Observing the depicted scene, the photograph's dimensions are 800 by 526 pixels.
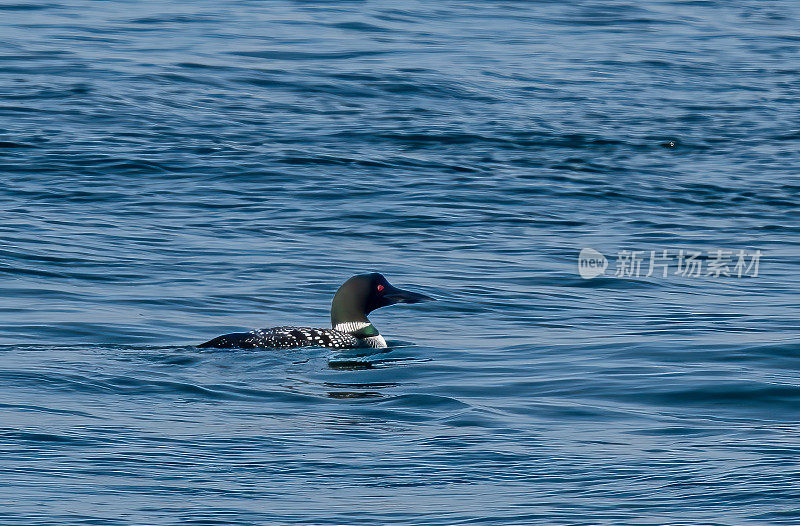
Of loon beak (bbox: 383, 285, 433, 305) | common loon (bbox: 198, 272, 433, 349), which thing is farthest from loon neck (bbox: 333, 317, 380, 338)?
loon beak (bbox: 383, 285, 433, 305)

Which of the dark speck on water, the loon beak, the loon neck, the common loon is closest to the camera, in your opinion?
the dark speck on water

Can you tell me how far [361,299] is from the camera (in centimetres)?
1198

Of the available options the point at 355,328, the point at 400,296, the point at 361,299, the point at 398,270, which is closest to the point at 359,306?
the point at 361,299

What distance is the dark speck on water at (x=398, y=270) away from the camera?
7512 millimetres

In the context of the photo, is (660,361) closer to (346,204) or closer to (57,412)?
(57,412)

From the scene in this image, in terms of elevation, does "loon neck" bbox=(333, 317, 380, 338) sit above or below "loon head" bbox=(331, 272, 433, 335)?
below

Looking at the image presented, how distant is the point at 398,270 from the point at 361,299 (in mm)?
1995

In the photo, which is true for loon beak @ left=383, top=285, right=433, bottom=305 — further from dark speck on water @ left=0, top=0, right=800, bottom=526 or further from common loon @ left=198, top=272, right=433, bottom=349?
dark speck on water @ left=0, top=0, right=800, bottom=526

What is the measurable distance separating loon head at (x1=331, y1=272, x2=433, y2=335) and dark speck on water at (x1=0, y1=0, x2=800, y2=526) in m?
0.43

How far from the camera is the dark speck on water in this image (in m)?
7.51

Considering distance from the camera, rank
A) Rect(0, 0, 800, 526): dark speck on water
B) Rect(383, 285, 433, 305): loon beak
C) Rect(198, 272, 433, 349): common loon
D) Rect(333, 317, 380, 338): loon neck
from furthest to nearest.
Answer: Rect(383, 285, 433, 305): loon beak
Rect(333, 317, 380, 338): loon neck
Rect(198, 272, 433, 349): common loon
Rect(0, 0, 800, 526): dark speck on water

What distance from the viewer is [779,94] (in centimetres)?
2302

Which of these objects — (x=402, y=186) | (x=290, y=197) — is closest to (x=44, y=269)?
(x=290, y=197)

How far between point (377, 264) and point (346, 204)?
84.5 inches
